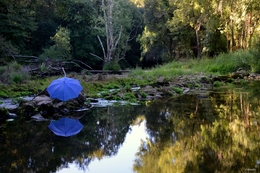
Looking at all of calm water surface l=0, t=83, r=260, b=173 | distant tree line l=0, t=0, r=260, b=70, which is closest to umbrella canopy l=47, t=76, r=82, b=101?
calm water surface l=0, t=83, r=260, b=173

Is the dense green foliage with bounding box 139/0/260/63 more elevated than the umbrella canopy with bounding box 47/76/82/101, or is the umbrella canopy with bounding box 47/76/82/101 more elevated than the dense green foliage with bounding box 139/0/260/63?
the dense green foliage with bounding box 139/0/260/63

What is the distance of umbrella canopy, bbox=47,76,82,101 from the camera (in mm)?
8578

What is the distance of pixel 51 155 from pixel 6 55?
58.0ft

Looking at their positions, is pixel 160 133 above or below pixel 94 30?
below

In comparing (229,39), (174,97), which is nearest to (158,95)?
(174,97)

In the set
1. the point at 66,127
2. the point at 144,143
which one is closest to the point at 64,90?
the point at 66,127

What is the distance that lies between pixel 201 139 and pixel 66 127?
2.90 m

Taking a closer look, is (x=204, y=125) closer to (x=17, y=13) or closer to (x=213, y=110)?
(x=213, y=110)

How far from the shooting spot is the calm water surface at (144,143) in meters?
4.48

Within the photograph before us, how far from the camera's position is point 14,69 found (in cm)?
1577

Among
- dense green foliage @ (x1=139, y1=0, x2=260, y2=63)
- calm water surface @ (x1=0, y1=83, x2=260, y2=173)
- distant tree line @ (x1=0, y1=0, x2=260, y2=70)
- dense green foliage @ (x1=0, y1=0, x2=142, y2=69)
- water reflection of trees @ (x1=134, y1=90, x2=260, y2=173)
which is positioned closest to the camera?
water reflection of trees @ (x1=134, y1=90, x2=260, y2=173)

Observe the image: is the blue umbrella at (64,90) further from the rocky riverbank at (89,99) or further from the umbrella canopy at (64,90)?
the rocky riverbank at (89,99)

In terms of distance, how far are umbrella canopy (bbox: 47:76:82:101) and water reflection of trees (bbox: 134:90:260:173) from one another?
2098 millimetres

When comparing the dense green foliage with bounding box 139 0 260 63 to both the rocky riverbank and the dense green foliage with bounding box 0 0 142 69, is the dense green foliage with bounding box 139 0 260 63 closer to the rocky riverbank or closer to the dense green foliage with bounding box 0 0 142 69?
the dense green foliage with bounding box 0 0 142 69
